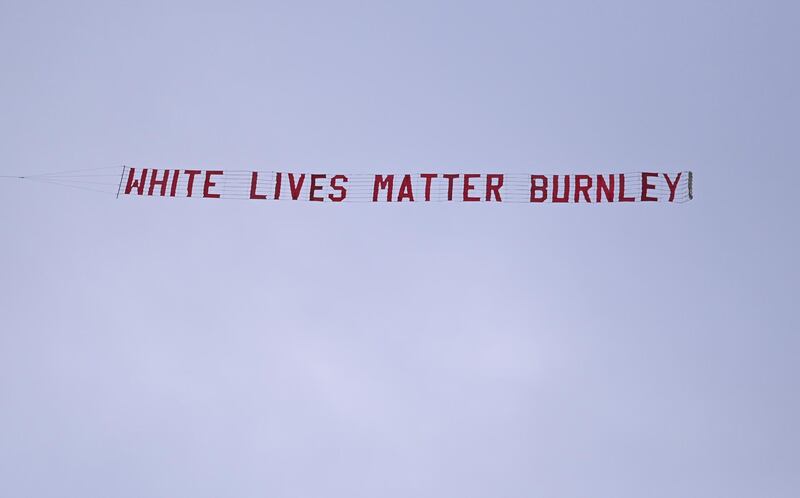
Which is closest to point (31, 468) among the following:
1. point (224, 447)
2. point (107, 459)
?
point (107, 459)

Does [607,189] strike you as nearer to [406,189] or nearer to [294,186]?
[406,189]

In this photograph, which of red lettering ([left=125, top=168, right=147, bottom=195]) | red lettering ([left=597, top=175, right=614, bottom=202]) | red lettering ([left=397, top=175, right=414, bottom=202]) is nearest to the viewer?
red lettering ([left=597, top=175, right=614, bottom=202])

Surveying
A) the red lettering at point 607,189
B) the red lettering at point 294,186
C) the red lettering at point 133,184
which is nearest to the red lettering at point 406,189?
the red lettering at point 294,186

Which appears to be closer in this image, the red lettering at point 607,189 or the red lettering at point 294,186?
the red lettering at point 607,189

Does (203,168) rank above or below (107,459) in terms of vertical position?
above

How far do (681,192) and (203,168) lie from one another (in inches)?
373

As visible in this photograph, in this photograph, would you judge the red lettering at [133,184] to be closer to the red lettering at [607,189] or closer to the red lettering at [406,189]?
the red lettering at [406,189]

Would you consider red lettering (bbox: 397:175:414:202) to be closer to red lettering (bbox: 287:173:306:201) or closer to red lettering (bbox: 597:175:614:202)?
red lettering (bbox: 287:173:306:201)

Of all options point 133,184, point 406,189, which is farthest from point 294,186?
point 133,184

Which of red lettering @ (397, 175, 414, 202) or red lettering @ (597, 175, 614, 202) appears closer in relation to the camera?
red lettering @ (597, 175, 614, 202)

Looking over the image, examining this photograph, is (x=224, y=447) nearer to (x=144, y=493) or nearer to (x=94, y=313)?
(x=144, y=493)

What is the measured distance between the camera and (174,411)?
51.4 feet

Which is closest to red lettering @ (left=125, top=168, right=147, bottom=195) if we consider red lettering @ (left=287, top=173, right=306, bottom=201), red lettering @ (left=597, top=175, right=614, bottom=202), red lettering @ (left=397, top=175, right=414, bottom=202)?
red lettering @ (left=287, top=173, right=306, bottom=201)

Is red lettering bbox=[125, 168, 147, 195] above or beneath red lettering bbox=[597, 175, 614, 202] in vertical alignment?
beneath
